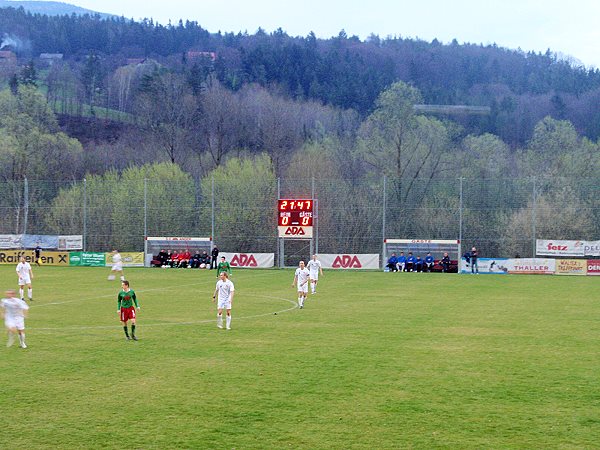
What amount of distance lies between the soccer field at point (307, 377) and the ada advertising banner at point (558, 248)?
26920 millimetres

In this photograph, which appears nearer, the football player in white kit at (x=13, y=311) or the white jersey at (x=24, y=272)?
the football player in white kit at (x=13, y=311)

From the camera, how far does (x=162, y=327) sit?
1069 inches

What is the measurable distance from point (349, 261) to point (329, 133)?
170 ft

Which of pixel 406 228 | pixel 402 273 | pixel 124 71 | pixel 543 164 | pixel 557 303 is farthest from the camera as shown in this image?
pixel 124 71

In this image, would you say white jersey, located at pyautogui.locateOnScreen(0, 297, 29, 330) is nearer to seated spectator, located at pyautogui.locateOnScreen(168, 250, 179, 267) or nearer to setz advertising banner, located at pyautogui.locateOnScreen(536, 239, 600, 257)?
seated spectator, located at pyautogui.locateOnScreen(168, 250, 179, 267)

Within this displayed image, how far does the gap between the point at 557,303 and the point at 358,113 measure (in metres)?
102

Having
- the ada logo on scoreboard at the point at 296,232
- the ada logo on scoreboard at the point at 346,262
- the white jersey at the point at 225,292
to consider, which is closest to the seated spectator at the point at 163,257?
the ada logo on scoreboard at the point at 296,232

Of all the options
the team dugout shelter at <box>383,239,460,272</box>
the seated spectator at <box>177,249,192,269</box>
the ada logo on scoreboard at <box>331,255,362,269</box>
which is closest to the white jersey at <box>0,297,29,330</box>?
the seated spectator at <box>177,249,192,269</box>

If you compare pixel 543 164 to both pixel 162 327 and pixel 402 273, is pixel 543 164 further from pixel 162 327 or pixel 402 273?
pixel 162 327

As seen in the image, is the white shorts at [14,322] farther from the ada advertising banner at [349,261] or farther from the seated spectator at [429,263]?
the seated spectator at [429,263]

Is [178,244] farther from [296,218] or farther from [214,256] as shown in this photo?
[296,218]

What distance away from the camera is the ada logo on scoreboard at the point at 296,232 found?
58.5 meters

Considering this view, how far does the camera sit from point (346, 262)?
6322cm

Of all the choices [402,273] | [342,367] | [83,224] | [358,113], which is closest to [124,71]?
[358,113]
